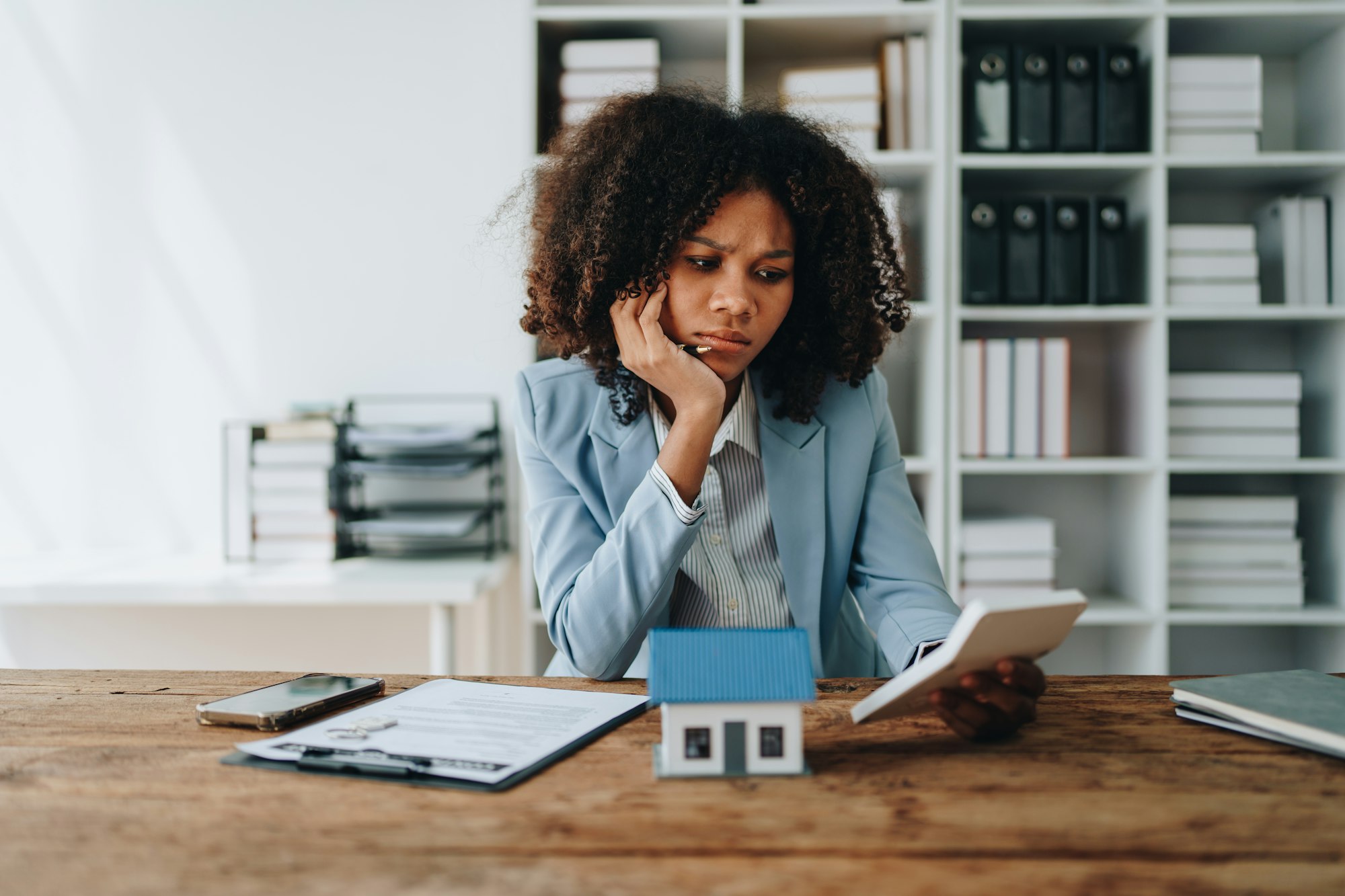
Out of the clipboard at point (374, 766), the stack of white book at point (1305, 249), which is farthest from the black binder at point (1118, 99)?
the clipboard at point (374, 766)

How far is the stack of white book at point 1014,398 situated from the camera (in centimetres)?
219

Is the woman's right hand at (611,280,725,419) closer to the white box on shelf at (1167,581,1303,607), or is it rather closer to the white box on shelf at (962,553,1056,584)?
the white box on shelf at (962,553,1056,584)

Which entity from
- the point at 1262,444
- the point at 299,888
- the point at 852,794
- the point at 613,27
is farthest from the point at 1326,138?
the point at 299,888

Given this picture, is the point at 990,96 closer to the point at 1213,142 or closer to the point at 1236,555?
the point at 1213,142

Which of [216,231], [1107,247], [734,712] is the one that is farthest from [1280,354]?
[216,231]

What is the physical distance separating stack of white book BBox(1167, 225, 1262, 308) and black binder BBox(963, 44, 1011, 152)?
0.49 m

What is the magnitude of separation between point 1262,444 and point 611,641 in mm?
1925

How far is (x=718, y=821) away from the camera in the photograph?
63 cm

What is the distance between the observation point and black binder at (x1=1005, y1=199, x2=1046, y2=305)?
2150 millimetres

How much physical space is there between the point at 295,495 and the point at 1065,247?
1.98 m

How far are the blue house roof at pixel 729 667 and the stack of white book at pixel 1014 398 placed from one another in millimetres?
1629

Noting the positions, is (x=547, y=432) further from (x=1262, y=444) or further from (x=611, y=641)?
(x=1262, y=444)

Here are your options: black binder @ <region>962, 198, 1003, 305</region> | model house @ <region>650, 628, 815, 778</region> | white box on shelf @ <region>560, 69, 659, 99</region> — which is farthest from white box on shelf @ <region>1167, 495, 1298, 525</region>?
model house @ <region>650, 628, 815, 778</region>

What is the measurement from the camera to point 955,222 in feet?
7.03
